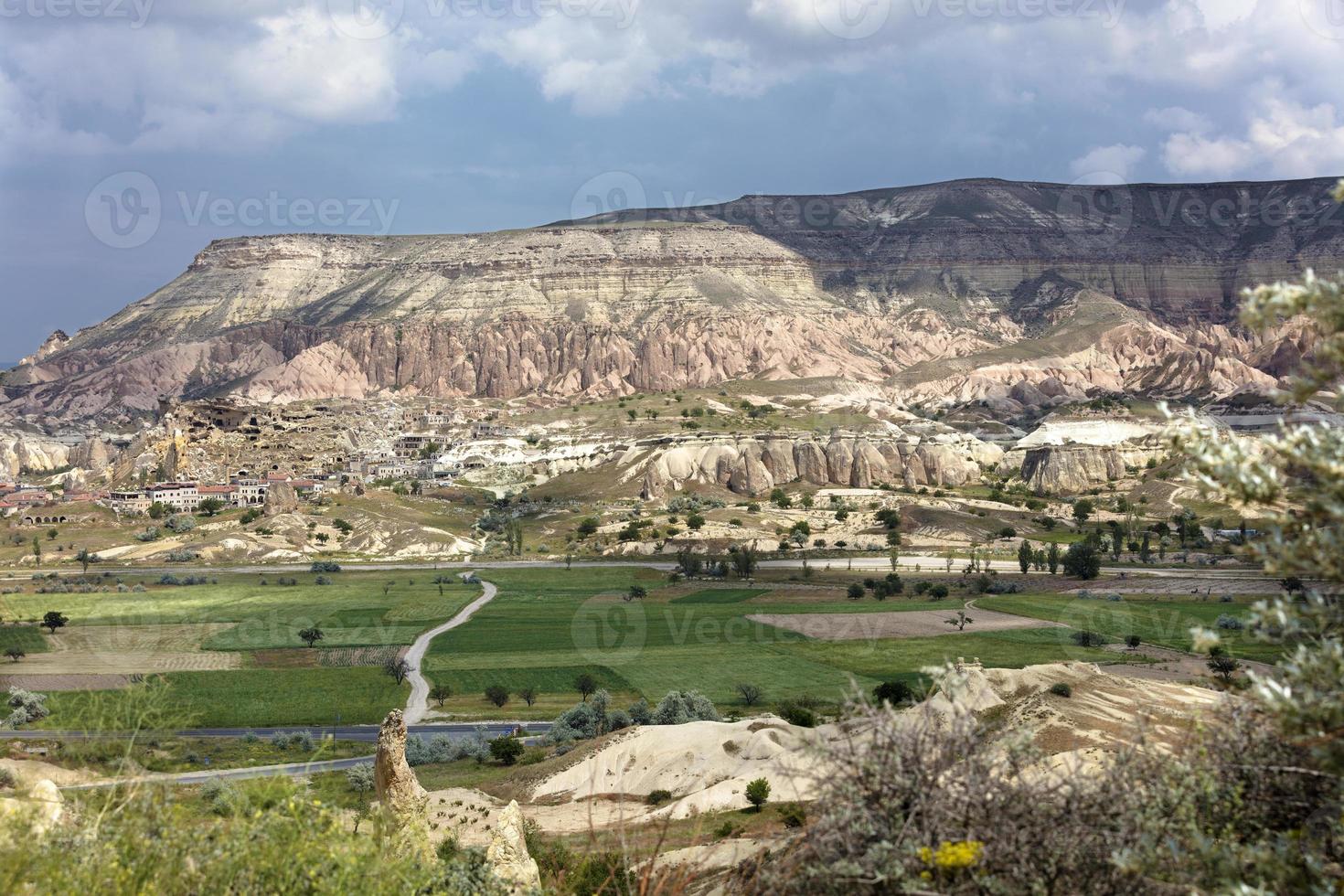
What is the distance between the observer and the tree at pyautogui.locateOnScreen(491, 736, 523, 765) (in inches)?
1737

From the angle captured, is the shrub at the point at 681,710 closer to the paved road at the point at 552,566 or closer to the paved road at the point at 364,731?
the paved road at the point at 364,731

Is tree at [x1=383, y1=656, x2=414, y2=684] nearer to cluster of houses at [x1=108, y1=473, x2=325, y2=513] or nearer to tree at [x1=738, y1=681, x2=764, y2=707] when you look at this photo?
tree at [x1=738, y1=681, x2=764, y2=707]

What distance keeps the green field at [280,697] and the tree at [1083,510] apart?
3124 inches

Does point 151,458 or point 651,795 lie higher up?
point 151,458

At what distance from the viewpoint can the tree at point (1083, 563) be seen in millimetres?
88000

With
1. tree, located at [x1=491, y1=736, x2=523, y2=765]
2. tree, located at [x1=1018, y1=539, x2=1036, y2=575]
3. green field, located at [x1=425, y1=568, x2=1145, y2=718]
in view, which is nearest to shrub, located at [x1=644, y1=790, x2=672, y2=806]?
tree, located at [x1=491, y1=736, x2=523, y2=765]

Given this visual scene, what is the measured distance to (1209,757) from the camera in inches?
427

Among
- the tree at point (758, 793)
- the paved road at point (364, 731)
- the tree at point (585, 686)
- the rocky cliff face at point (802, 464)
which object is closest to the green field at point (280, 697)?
the paved road at point (364, 731)

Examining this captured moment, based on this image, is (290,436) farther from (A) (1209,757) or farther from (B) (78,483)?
(A) (1209,757)

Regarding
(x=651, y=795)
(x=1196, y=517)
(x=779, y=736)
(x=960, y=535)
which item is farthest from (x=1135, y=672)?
(x=1196, y=517)

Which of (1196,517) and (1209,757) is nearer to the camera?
(1209,757)

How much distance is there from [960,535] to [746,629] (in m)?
42.9

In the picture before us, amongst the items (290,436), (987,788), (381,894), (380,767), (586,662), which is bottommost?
(586,662)

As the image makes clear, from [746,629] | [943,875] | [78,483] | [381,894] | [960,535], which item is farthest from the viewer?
[78,483]
